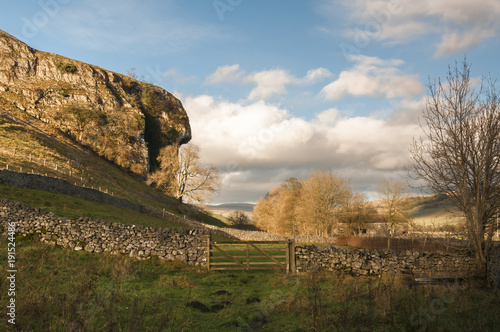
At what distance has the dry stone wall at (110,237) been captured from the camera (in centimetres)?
1578

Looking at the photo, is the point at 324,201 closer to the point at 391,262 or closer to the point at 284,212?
the point at 284,212

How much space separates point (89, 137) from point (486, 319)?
261ft

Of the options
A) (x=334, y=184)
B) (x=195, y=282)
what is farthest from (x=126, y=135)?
(x=195, y=282)

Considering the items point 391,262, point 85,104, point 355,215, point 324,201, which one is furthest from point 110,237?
point 85,104

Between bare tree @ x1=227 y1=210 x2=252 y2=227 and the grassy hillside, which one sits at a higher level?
the grassy hillside

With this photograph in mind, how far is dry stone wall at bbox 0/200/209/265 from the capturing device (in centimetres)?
1578

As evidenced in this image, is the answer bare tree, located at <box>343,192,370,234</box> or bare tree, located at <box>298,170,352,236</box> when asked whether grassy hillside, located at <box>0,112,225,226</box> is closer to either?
bare tree, located at <box>298,170,352,236</box>

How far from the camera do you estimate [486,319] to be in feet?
23.6

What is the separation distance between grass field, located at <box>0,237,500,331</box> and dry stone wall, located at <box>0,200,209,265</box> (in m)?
1.47

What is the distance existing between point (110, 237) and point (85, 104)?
2869 inches

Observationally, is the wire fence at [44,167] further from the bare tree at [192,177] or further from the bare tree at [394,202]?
the bare tree at [394,202]

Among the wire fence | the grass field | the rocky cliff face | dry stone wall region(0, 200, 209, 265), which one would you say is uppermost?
the rocky cliff face

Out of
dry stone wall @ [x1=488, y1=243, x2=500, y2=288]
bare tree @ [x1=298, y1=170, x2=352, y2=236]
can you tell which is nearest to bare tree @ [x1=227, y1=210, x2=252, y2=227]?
bare tree @ [x1=298, y1=170, x2=352, y2=236]

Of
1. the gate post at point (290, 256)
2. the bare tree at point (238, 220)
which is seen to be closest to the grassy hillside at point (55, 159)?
the gate post at point (290, 256)
